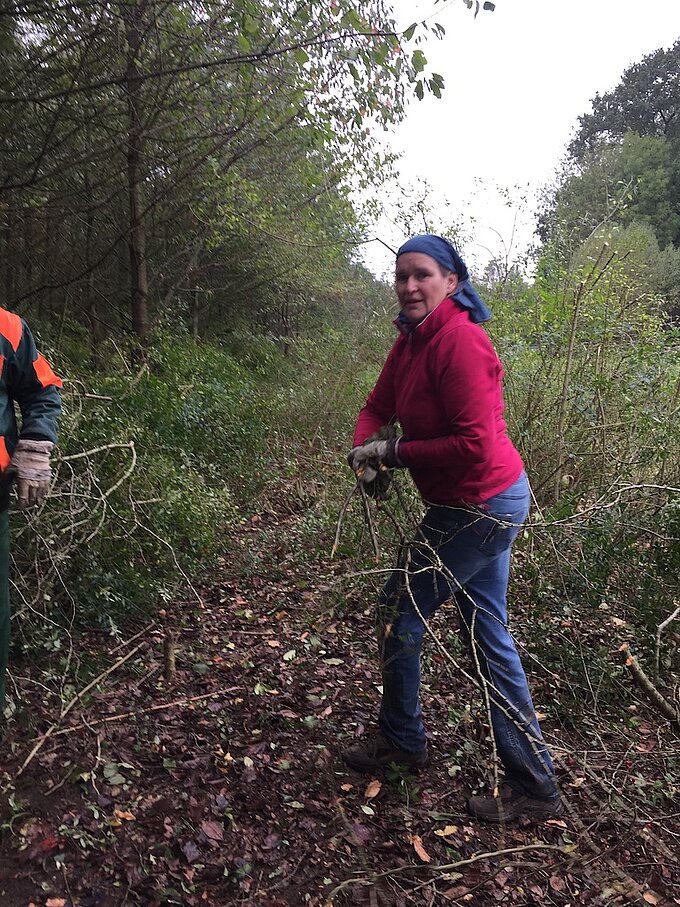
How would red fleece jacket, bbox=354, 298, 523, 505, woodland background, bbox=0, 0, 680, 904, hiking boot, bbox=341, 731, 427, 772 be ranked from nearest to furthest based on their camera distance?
red fleece jacket, bbox=354, 298, 523, 505
hiking boot, bbox=341, 731, 427, 772
woodland background, bbox=0, 0, 680, 904

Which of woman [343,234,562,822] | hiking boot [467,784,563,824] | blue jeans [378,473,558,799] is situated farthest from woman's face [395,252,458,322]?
hiking boot [467,784,563,824]

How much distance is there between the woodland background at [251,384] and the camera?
3.12 m

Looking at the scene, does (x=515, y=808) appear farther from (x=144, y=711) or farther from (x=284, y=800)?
(x=144, y=711)

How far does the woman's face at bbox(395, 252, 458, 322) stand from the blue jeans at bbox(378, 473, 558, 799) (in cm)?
71

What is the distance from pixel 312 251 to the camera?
11.4 metres

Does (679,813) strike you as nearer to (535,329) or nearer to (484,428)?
(484,428)

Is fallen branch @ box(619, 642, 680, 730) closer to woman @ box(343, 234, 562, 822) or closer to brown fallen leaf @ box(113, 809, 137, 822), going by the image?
woman @ box(343, 234, 562, 822)

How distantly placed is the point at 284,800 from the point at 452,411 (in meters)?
1.65

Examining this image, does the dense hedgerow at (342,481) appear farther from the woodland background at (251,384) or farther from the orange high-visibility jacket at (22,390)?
the orange high-visibility jacket at (22,390)

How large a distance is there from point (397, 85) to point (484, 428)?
360cm

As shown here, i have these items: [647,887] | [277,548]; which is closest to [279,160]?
[277,548]

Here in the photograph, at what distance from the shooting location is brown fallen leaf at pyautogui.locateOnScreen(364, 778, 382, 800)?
2381 millimetres

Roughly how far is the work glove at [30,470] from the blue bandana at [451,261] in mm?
1575

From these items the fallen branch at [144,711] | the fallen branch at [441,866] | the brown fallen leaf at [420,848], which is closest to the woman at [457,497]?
Result: the fallen branch at [441,866]
